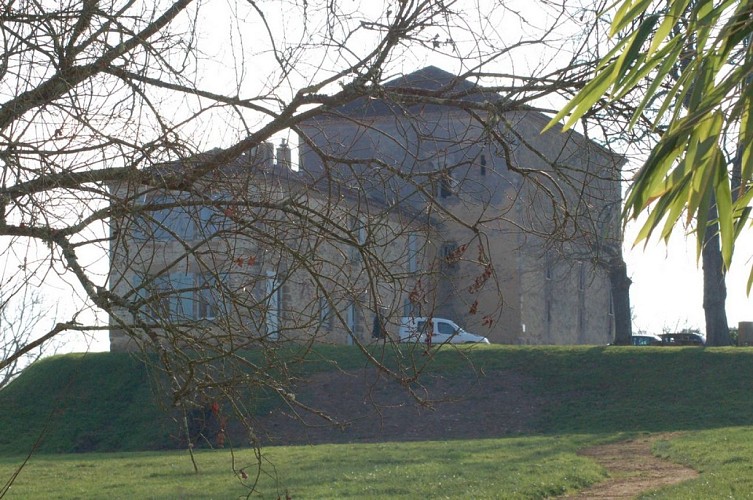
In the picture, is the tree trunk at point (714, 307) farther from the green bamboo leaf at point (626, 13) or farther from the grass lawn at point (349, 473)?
the green bamboo leaf at point (626, 13)

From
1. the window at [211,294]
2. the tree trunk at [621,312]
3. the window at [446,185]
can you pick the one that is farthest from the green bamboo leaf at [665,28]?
the tree trunk at [621,312]

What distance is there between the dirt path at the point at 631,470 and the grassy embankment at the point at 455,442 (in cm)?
29

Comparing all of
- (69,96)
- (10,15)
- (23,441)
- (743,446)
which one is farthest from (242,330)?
(23,441)

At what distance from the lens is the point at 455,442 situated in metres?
18.8

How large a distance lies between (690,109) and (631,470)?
9720 millimetres

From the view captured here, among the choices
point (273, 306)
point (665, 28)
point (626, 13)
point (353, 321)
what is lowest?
point (273, 306)

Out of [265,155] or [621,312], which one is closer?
[265,155]

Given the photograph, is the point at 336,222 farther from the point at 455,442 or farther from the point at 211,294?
the point at 455,442

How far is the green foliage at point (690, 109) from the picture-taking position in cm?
527

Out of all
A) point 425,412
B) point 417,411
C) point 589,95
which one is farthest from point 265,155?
point 425,412

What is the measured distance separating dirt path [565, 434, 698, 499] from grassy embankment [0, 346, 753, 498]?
0.96ft

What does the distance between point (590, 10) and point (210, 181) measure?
2.59 meters

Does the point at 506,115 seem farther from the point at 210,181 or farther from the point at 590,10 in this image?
the point at 210,181

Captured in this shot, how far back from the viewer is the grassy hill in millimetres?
22234
